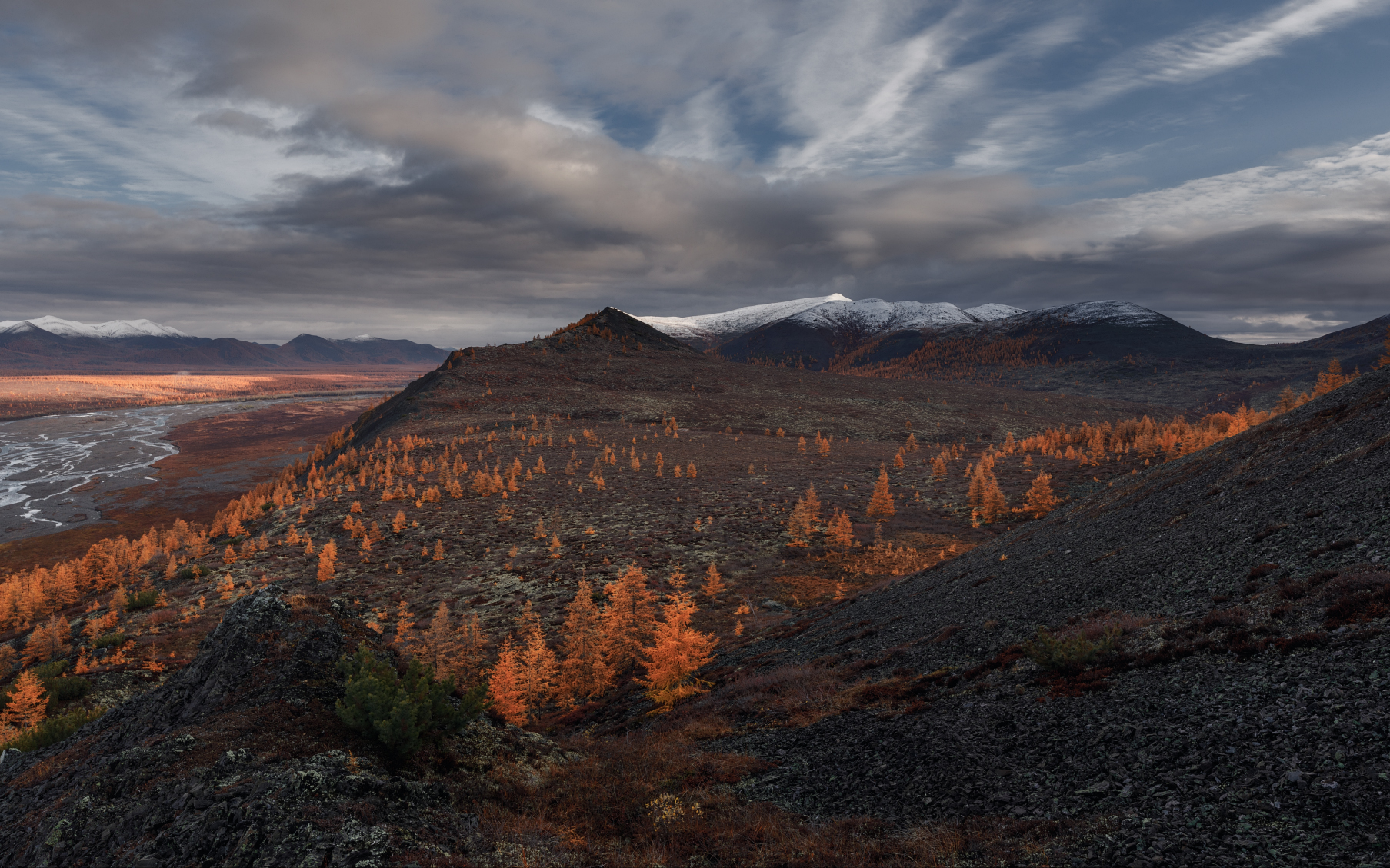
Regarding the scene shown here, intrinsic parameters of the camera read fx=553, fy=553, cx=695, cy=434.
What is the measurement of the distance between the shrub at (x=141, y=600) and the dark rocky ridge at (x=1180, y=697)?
44.9 metres

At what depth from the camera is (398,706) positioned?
37.9 ft

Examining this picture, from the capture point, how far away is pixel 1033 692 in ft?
→ 47.7

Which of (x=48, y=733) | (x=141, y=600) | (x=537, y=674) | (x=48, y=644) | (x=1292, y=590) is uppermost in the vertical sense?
(x=1292, y=590)

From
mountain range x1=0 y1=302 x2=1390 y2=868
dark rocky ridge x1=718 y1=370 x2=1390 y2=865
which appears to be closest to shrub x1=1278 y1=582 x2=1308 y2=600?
dark rocky ridge x1=718 y1=370 x2=1390 y2=865

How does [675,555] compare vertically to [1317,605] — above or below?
below

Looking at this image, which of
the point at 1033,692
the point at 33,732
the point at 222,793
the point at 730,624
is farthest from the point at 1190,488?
the point at 33,732

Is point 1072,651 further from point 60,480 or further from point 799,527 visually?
point 60,480

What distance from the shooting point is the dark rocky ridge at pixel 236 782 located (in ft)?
28.0

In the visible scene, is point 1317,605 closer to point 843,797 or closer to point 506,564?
point 843,797

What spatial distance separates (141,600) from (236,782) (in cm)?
4473

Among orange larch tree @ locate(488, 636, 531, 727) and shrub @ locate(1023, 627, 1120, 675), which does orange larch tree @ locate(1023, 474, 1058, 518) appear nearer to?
shrub @ locate(1023, 627, 1120, 675)

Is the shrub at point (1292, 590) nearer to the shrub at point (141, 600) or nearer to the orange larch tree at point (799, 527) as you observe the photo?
the orange larch tree at point (799, 527)

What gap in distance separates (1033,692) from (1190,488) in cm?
2222

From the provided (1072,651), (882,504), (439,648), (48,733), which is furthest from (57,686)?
(882,504)
